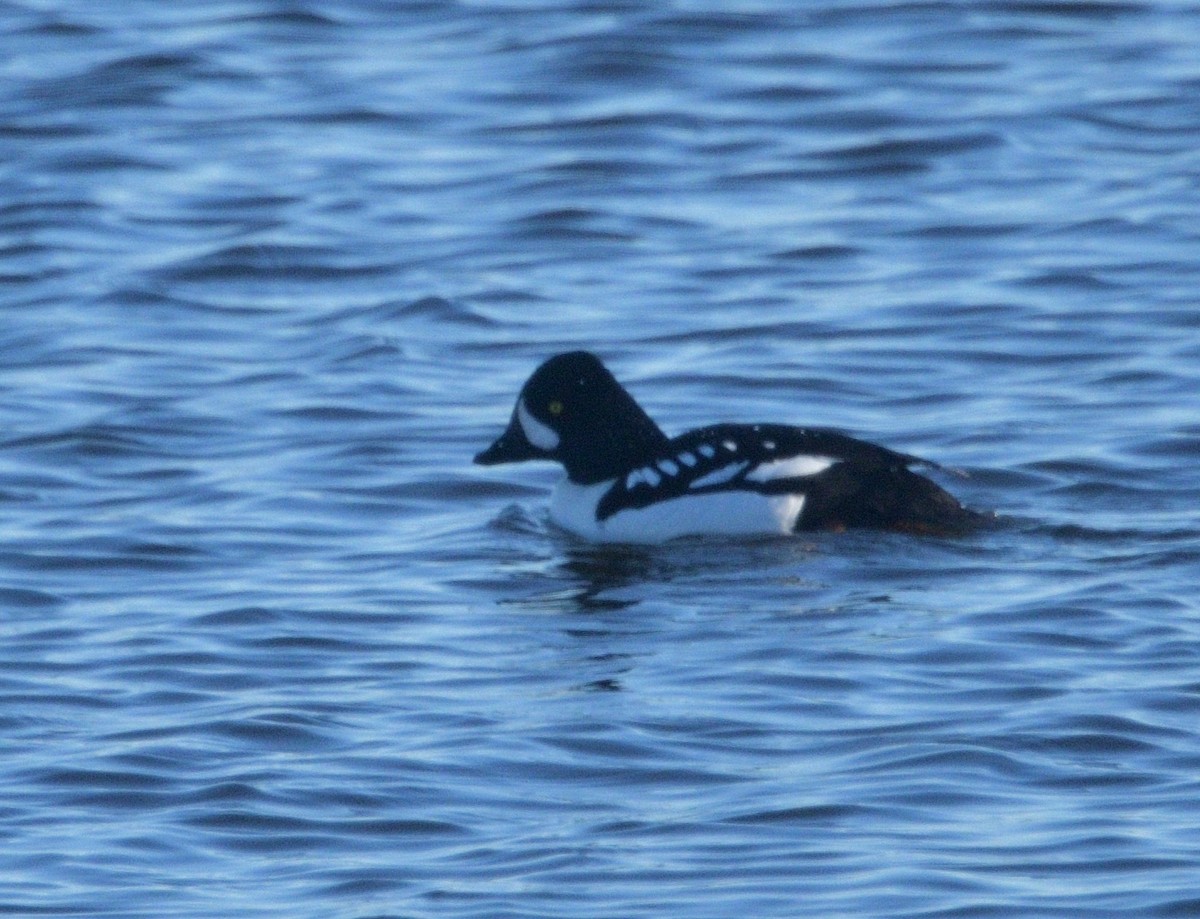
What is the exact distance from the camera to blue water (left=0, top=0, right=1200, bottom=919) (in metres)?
7.39

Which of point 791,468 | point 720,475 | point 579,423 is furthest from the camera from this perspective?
point 579,423

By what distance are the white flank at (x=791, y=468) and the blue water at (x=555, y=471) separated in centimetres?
28

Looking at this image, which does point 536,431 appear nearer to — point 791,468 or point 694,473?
point 694,473

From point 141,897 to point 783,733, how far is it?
82.4 inches

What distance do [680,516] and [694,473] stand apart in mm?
175

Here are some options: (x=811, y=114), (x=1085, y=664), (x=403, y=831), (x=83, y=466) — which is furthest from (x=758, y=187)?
(x=403, y=831)

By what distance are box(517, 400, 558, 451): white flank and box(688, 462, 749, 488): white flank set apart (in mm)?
781

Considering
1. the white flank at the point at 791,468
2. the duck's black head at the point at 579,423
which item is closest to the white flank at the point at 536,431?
the duck's black head at the point at 579,423

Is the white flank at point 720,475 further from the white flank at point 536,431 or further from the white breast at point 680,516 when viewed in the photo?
the white flank at point 536,431

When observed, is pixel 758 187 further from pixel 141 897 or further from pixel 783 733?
pixel 141 897

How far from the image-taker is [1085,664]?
29.6 feet

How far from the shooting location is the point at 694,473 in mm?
11102

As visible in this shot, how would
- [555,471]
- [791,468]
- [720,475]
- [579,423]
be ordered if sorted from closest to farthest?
[791,468], [720,475], [579,423], [555,471]

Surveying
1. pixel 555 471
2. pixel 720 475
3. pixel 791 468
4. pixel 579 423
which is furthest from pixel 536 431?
pixel 791 468
